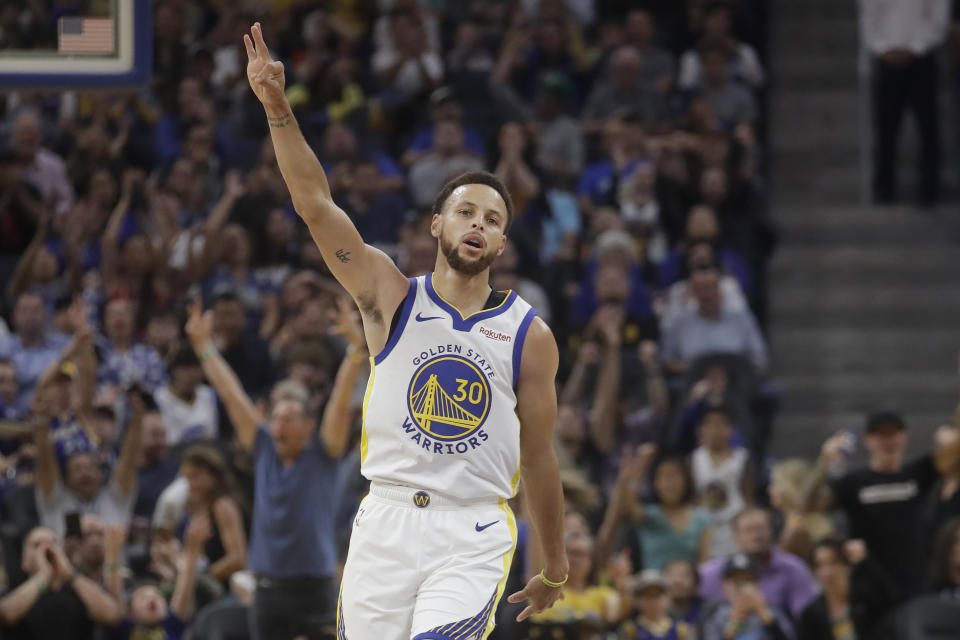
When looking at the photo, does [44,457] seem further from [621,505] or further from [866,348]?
[866,348]

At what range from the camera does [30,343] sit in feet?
39.3

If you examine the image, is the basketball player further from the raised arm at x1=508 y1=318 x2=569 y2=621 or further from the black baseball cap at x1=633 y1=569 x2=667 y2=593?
the black baseball cap at x1=633 y1=569 x2=667 y2=593

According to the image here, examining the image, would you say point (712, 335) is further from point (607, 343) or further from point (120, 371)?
point (120, 371)

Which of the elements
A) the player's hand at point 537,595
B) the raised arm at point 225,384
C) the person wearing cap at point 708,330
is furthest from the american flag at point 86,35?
the person wearing cap at point 708,330

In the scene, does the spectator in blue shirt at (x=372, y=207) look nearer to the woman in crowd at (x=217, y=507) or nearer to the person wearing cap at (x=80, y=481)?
the person wearing cap at (x=80, y=481)

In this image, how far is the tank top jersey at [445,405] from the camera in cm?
542

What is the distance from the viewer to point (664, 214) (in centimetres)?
1406

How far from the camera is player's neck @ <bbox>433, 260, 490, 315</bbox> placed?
18.5ft

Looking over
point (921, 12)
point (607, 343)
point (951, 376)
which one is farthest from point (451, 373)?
point (921, 12)

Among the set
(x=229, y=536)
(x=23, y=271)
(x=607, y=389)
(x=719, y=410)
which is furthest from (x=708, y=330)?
(x=23, y=271)

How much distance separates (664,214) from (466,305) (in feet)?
28.3

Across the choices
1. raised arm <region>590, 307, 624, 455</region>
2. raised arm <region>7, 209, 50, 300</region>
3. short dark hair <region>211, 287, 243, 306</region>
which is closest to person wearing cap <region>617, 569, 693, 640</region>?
raised arm <region>590, 307, 624, 455</region>

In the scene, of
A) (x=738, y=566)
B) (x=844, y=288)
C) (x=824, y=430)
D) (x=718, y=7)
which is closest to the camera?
(x=738, y=566)

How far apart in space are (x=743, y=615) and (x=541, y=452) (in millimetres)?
4428
